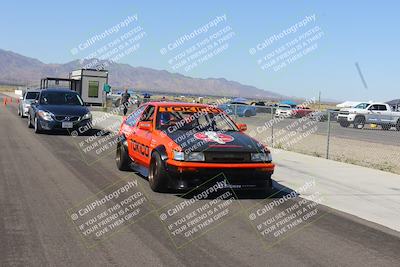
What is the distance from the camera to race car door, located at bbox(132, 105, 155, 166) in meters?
8.75

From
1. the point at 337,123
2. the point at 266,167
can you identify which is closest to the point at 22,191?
the point at 266,167

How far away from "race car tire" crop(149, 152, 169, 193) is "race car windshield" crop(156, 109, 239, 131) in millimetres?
739

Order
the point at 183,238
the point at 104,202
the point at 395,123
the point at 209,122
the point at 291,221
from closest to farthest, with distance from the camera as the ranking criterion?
1. the point at 183,238
2. the point at 291,221
3. the point at 104,202
4. the point at 209,122
5. the point at 395,123

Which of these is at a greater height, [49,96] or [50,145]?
[49,96]

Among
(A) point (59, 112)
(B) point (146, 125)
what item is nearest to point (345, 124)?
(A) point (59, 112)

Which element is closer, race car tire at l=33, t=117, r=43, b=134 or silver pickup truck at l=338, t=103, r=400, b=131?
race car tire at l=33, t=117, r=43, b=134

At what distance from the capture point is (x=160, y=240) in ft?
18.4

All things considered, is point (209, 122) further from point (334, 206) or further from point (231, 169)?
point (334, 206)

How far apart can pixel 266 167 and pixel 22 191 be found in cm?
375

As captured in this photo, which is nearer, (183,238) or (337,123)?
(183,238)

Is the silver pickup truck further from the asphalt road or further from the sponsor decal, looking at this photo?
the asphalt road

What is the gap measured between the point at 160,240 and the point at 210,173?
2.13 meters

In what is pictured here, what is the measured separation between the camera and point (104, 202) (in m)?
7.40

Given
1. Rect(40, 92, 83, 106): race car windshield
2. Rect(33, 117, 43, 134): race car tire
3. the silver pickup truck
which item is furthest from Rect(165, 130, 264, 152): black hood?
the silver pickup truck
